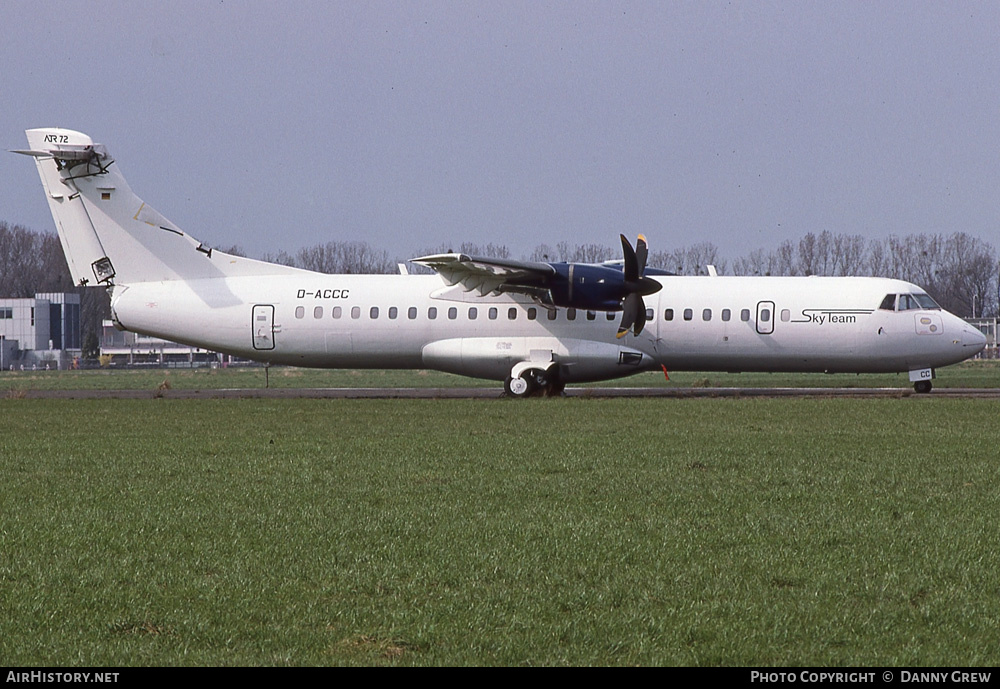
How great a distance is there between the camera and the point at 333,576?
7.81 metres

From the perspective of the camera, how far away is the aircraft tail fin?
3073 centimetres

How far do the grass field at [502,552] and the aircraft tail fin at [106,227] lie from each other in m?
15.2

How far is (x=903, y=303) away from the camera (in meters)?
29.7

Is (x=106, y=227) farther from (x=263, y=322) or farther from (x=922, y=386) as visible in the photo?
(x=922, y=386)

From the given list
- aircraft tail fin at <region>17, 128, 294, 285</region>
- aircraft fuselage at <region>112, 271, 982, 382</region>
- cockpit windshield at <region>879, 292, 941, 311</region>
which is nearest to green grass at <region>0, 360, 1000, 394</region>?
aircraft tail fin at <region>17, 128, 294, 285</region>

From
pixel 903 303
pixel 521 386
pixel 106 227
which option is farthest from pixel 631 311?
pixel 106 227

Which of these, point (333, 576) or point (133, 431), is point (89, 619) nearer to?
point (333, 576)

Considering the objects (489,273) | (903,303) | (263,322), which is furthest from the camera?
(263,322)

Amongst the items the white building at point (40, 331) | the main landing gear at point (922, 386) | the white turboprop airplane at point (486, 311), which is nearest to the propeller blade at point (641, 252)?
the white turboprop airplane at point (486, 311)

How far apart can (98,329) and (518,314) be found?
380 ft

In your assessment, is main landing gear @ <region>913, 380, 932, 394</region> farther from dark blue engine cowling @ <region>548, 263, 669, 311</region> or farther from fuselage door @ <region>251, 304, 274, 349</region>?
fuselage door @ <region>251, 304, 274, 349</region>

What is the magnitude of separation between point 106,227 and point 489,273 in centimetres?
1152

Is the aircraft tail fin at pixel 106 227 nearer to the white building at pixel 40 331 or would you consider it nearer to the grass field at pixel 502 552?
the grass field at pixel 502 552
